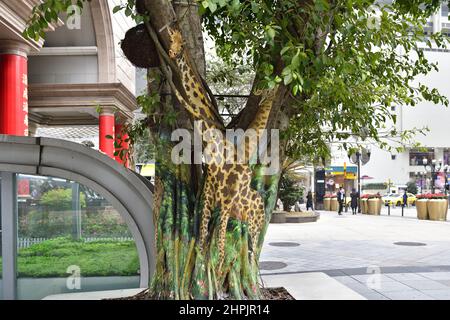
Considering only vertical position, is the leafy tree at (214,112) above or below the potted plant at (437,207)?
above

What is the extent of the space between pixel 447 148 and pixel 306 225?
190 ft

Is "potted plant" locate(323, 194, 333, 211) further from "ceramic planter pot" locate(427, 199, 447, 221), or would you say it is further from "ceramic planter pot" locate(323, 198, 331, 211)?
"ceramic planter pot" locate(427, 199, 447, 221)

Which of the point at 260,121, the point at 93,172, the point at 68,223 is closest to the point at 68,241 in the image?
the point at 68,223

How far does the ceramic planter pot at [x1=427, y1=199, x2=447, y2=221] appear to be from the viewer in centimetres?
1995

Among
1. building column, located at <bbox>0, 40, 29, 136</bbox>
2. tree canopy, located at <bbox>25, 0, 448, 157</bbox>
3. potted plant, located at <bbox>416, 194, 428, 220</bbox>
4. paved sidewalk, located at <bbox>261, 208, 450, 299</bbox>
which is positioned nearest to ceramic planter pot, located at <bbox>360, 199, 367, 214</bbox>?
potted plant, located at <bbox>416, 194, 428, 220</bbox>

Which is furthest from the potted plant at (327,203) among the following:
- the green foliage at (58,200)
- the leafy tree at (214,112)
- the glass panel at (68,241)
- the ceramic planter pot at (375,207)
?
the green foliage at (58,200)

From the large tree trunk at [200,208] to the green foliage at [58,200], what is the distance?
5.59 ft

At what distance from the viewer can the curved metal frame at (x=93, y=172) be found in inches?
224

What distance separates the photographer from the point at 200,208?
4.93 meters

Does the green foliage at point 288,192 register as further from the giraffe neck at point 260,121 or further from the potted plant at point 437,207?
the giraffe neck at point 260,121

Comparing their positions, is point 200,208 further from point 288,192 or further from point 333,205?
point 333,205

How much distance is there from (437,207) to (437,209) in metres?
0.09

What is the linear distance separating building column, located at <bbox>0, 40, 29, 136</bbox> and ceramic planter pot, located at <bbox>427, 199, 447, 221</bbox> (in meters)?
17.8
